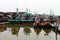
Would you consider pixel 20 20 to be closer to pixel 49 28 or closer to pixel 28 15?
pixel 28 15

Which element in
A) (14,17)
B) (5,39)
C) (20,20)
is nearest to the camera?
(5,39)

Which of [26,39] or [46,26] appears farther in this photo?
[46,26]

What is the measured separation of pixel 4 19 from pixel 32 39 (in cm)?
1641

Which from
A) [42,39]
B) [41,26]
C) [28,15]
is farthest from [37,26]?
[28,15]

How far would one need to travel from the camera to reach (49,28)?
49.1ft

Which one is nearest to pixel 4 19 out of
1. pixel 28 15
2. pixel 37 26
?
pixel 28 15

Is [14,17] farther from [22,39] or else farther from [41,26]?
[22,39]

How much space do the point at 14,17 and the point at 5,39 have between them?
15322 mm

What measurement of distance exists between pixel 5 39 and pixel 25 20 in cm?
1279

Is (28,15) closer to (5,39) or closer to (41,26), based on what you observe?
(41,26)

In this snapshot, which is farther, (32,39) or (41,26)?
(41,26)

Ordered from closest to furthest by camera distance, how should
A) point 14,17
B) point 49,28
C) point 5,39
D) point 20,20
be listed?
point 5,39
point 49,28
point 20,20
point 14,17

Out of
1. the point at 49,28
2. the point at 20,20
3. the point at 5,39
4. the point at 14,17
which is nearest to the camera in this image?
the point at 5,39

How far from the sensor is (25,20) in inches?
875
